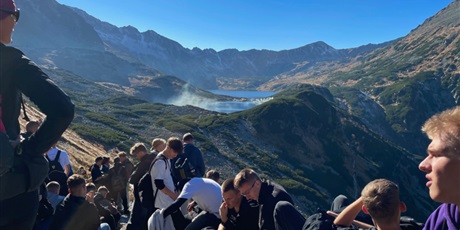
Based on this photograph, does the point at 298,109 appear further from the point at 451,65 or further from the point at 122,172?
the point at 451,65

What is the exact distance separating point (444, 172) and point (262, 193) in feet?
13.9

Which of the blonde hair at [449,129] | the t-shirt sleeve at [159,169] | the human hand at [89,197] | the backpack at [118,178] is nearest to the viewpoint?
the blonde hair at [449,129]

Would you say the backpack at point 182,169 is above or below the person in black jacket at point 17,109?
below

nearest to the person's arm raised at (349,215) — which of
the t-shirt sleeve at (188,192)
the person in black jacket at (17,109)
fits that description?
the t-shirt sleeve at (188,192)

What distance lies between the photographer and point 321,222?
191 inches

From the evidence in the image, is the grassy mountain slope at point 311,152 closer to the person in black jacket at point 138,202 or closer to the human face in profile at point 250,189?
the person in black jacket at point 138,202

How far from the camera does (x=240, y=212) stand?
20.5 ft

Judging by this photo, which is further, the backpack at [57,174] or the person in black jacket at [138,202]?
the backpack at [57,174]

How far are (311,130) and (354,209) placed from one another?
7042cm

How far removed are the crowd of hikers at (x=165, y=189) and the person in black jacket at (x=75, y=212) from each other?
0.7 inches

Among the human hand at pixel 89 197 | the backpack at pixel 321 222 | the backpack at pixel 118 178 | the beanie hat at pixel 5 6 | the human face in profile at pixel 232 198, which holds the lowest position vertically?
the backpack at pixel 118 178

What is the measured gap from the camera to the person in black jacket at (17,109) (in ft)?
8.36

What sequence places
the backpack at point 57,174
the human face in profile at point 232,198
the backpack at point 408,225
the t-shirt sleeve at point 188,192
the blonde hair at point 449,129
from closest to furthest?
1. the blonde hair at point 449,129
2. the backpack at point 408,225
3. the human face in profile at point 232,198
4. the t-shirt sleeve at point 188,192
5. the backpack at point 57,174

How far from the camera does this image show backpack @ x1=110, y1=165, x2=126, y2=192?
12.6 m
